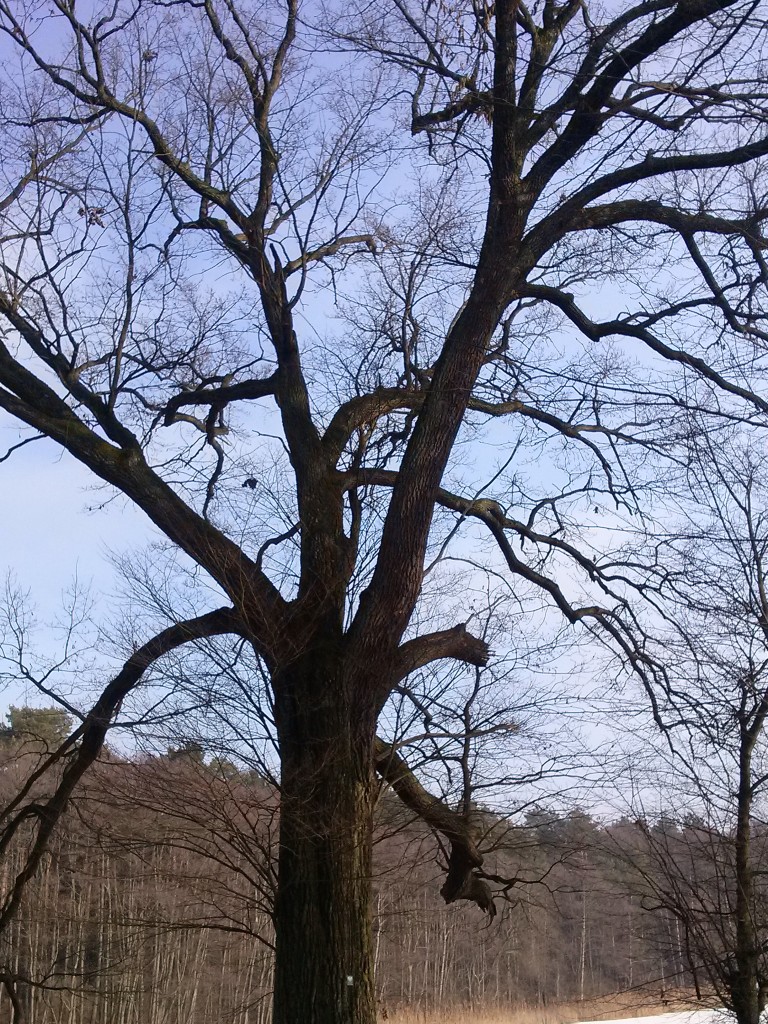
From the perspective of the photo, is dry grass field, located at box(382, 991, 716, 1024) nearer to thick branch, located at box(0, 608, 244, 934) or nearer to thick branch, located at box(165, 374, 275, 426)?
thick branch, located at box(0, 608, 244, 934)

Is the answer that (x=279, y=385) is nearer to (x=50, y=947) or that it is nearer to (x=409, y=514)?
(x=409, y=514)

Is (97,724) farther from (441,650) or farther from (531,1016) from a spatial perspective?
(531,1016)

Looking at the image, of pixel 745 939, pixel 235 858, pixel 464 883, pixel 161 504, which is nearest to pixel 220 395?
pixel 161 504

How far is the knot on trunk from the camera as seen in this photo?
717cm

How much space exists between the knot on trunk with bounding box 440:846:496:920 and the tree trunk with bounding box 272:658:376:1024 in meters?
1.33

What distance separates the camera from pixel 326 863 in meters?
5.93

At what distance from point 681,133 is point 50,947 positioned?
2379 cm

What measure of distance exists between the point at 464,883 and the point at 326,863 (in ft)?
5.99

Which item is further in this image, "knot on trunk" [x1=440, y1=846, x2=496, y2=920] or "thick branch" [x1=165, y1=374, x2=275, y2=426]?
"thick branch" [x1=165, y1=374, x2=275, y2=426]

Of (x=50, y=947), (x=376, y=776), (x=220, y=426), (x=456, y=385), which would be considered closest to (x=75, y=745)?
(x=376, y=776)

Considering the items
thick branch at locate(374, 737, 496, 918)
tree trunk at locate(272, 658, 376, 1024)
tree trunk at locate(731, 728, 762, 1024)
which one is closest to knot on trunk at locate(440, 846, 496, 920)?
thick branch at locate(374, 737, 496, 918)

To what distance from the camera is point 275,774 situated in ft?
21.5

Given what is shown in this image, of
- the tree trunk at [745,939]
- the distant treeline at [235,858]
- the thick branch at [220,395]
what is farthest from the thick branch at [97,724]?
the tree trunk at [745,939]

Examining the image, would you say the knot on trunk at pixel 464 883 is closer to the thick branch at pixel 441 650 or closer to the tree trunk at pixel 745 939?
the thick branch at pixel 441 650
